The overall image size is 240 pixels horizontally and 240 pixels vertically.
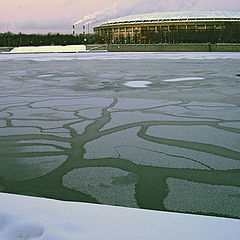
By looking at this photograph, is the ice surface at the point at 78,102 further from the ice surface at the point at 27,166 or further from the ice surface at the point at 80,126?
the ice surface at the point at 27,166

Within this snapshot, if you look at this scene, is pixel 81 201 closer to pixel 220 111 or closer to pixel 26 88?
pixel 220 111

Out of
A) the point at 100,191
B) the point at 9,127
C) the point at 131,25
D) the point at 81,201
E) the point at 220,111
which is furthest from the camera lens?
the point at 131,25

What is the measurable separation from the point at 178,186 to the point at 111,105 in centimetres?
340

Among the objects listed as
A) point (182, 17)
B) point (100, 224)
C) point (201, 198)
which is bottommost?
point (201, 198)

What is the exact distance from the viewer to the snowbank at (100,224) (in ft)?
5.79

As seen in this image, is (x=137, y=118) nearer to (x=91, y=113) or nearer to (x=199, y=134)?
(x=91, y=113)

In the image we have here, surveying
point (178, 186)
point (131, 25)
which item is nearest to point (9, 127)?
point (178, 186)

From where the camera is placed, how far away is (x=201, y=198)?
2.44 meters

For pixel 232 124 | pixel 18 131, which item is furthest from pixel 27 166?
pixel 232 124

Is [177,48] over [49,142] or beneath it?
over

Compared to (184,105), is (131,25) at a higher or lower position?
higher

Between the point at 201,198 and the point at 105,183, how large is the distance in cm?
74

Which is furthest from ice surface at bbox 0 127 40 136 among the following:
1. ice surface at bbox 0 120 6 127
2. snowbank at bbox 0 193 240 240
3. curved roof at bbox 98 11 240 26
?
curved roof at bbox 98 11 240 26

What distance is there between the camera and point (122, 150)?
348cm
